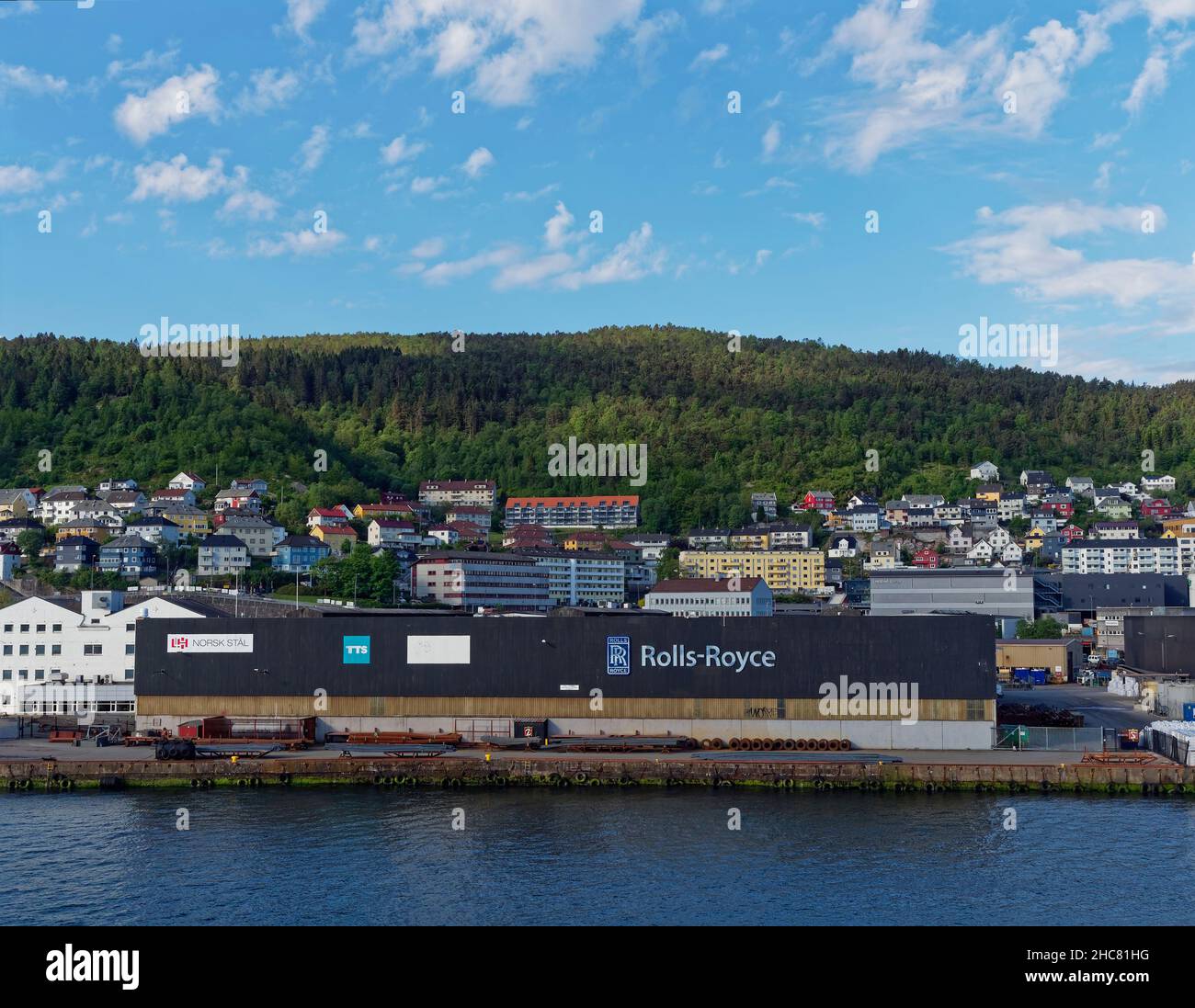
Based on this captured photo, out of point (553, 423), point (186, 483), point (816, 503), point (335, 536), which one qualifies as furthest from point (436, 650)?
point (553, 423)

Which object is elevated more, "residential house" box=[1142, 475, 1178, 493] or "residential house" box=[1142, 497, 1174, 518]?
"residential house" box=[1142, 475, 1178, 493]

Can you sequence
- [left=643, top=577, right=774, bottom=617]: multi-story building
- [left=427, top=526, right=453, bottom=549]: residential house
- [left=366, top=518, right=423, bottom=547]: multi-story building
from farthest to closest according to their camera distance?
1. [left=427, top=526, right=453, bottom=549]: residential house
2. [left=366, top=518, right=423, bottom=547]: multi-story building
3. [left=643, top=577, right=774, bottom=617]: multi-story building

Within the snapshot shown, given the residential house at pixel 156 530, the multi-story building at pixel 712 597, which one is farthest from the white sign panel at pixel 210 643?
the residential house at pixel 156 530

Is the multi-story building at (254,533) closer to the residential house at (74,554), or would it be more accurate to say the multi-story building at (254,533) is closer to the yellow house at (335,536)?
the yellow house at (335,536)

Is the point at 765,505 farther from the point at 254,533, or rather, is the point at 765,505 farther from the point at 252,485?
the point at 254,533

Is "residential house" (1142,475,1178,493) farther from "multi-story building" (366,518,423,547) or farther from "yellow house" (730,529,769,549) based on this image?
"multi-story building" (366,518,423,547)

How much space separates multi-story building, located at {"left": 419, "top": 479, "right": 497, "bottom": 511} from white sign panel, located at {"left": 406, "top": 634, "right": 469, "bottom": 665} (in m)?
106

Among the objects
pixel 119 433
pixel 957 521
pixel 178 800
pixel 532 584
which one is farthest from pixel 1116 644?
pixel 119 433

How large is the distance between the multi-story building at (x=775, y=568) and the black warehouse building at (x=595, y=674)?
84808 millimetres

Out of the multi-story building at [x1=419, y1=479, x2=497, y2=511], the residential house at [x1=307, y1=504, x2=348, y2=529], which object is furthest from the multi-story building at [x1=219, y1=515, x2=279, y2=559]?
the multi-story building at [x1=419, y1=479, x2=497, y2=511]

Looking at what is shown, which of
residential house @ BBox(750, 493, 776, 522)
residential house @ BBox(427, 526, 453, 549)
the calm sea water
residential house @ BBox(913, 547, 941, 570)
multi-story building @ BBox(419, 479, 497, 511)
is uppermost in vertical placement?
multi-story building @ BBox(419, 479, 497, 511)

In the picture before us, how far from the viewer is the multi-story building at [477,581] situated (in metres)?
101

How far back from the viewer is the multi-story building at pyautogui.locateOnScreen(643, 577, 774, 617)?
312 ft

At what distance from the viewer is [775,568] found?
12062 centimetres
